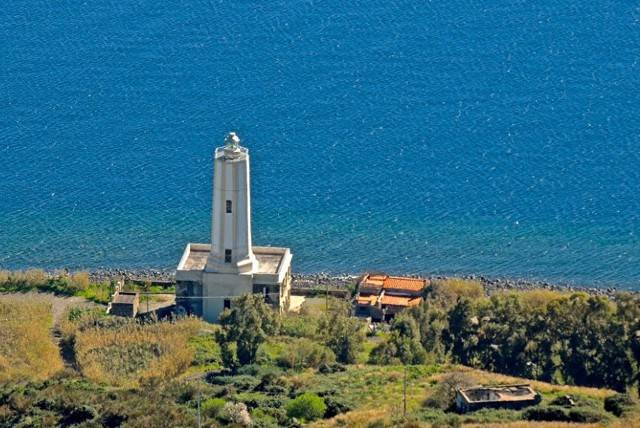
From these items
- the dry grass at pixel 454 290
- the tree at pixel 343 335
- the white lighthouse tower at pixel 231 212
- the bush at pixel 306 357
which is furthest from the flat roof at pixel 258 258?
the bush at pixel 306 357

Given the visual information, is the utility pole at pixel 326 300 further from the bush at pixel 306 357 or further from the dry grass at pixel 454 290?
the bush at pixel 306 357

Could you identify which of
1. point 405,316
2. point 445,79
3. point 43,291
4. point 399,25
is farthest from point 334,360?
point 399,25

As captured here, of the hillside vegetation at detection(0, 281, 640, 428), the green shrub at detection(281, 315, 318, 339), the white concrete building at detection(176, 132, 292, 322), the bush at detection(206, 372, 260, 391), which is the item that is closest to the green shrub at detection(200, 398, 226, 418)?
the hillside vegetation at detection(0, 281, 640, 428)

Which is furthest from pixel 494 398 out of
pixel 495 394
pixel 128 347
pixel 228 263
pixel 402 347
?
pixel 228 263

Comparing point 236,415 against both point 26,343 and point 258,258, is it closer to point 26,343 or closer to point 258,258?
point 26,343

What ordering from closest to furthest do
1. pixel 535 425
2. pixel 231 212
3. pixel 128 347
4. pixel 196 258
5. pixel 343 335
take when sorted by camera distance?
pixel 535 425
pixel 343 335
pixel 128 347
pixel 231 212
pixel 196 258

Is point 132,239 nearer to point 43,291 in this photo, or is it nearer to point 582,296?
point 43,291
